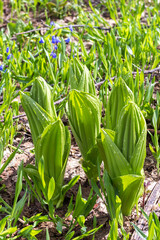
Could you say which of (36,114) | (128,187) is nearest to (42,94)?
(36,114)

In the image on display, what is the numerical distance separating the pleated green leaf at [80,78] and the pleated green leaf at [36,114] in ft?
0.90

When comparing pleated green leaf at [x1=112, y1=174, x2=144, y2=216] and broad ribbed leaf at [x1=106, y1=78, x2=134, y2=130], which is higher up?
broad ribbed leaf at [x1=106, y1=78, x2=134, y2=130]

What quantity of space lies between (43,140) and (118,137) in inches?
13.3

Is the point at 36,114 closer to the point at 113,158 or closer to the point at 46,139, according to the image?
the point at 46,139

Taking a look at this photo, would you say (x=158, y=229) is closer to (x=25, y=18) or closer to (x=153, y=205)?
(x=153, y=205)

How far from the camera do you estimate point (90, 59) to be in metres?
2.88

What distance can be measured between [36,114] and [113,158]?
41cm

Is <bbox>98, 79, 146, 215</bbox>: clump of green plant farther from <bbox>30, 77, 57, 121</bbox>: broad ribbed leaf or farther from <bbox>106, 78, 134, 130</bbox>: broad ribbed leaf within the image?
<bbox>30, 77, 57, 121</bbox>: broad ribbed leaf

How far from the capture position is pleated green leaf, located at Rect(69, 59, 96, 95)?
186 centimetres

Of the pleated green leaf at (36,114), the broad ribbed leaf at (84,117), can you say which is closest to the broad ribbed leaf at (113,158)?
the broad ribbed leaf at (84,117)

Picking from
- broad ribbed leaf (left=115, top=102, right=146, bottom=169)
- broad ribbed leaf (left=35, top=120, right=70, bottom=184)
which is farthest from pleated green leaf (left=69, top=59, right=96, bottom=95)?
broad ribbed leaf (left=115, top=102, right=146, bottom=169)

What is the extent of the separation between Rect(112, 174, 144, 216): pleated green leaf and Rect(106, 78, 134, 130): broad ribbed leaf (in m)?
0.35

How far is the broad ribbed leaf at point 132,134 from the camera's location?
1.55 metres

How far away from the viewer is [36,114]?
65.9 inches
